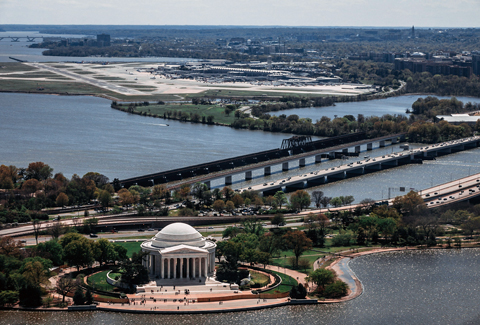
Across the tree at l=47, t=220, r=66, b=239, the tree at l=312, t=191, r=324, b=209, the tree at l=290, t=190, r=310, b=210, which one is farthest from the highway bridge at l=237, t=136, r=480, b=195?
the tree at l=47, t=220, r=66, b=239

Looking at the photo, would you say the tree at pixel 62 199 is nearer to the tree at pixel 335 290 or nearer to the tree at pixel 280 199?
the tree at pixel 280 199

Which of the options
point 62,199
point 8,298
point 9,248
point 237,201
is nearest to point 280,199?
point 237,201

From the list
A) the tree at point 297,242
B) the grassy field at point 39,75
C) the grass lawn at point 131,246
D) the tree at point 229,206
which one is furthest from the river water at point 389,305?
the grassy field at point 39,75

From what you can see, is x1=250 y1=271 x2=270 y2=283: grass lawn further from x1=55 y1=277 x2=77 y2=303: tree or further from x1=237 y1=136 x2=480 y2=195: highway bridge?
x1=237 y1=136 x2=480 y2=195: highway bridge

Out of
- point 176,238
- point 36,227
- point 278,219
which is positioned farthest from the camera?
point 278,219

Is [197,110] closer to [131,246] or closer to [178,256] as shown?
[131,246]

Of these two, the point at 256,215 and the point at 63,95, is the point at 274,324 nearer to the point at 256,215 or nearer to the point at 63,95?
the point at 256,215
